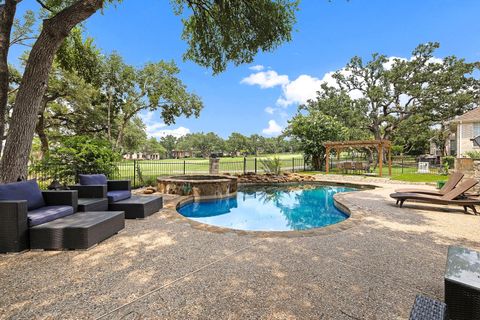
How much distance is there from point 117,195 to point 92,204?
29.1 inches

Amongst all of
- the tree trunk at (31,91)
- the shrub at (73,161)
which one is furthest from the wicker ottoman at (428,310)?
the shrub at (73,161)

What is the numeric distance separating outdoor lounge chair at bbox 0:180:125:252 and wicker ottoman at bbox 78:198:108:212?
13.2 inches

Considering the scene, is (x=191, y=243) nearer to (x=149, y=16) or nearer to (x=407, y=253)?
(x=407, y=253)

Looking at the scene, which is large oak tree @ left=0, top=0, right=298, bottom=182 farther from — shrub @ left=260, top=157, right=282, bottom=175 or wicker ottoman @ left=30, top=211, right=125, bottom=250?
shrub @ left=260, top=157, right=282, bottom=175

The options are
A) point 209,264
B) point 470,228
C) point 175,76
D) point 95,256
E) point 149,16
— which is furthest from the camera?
point 175,76

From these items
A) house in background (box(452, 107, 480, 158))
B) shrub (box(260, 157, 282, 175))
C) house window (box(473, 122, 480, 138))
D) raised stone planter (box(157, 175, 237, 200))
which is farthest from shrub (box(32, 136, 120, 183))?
house window (box(473, 122, 480, 138))

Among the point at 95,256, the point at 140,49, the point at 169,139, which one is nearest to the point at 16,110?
the point at 95,256

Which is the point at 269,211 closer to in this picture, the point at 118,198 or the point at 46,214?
the point at 118,198

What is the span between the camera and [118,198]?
16.2 feet

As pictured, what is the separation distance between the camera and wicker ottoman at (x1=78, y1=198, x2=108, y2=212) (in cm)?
403

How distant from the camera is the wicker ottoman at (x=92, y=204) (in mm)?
4031

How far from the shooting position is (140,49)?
52.8ft

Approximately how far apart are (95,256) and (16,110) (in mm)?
3748

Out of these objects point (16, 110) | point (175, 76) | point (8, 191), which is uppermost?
point (175, 76)
